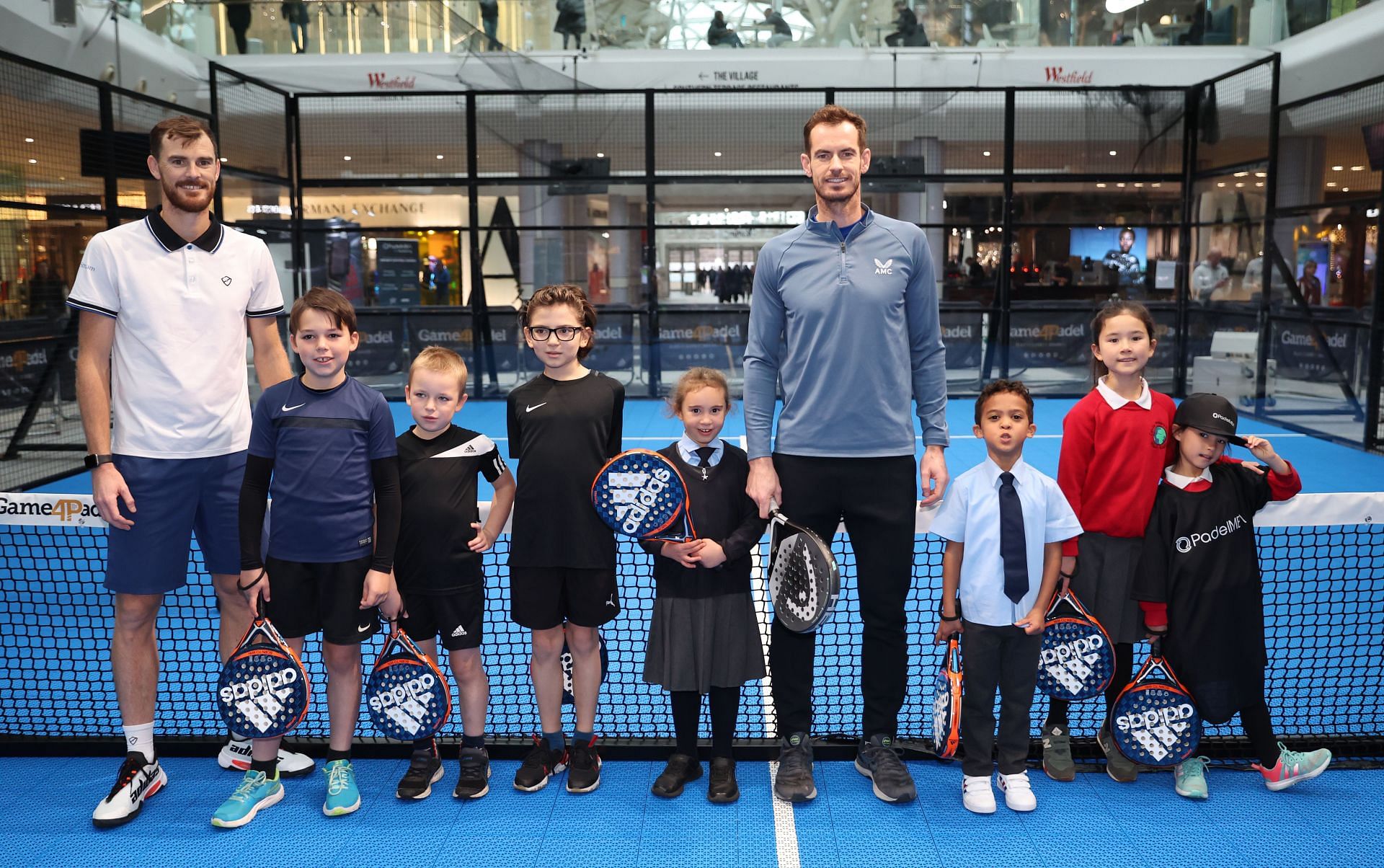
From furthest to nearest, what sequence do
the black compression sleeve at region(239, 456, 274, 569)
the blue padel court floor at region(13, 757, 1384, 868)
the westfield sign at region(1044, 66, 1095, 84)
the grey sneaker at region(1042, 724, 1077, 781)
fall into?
the westfield sign at region(1044, 66, 1095, 84), the grey sneaker at region(1042, 724, 1077, 781), the black compression sleeve at region(239, 456, 274, 569), the blue padel court floor at region(13, 757, 1384, 868)

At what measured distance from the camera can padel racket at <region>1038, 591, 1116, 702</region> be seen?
9.78 ft

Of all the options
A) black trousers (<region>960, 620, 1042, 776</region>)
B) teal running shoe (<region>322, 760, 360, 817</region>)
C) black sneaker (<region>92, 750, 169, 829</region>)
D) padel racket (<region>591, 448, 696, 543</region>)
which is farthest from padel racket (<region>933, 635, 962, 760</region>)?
black sneaker (<region>92, 750, 169, 829</region>)

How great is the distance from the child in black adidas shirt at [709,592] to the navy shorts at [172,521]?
1234 millimetres

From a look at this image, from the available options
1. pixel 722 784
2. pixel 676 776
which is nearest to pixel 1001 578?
pixel 722 784

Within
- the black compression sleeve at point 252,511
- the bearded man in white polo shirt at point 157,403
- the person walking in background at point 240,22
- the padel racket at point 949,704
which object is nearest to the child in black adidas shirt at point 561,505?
the black compression sleeve at point 252,511

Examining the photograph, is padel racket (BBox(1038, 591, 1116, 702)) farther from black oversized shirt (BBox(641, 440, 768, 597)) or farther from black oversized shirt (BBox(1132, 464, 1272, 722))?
black oversized shirt (BBox(641, 440, 768, 597))

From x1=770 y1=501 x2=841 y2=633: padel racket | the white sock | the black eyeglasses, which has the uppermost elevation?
the black eyeglasses

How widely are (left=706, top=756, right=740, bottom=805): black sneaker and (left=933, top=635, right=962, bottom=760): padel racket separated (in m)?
0.61

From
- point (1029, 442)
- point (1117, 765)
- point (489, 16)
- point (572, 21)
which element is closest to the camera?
point (1117, 765)

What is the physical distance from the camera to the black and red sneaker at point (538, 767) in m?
3.07

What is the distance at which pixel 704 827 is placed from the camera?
9.43ft

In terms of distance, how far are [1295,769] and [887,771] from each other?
122 cm

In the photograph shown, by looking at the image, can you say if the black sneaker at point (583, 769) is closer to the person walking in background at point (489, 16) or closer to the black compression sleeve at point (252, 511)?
the black compression sleeve at point (252, 511)

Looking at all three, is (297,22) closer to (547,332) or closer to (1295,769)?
(547,332)
